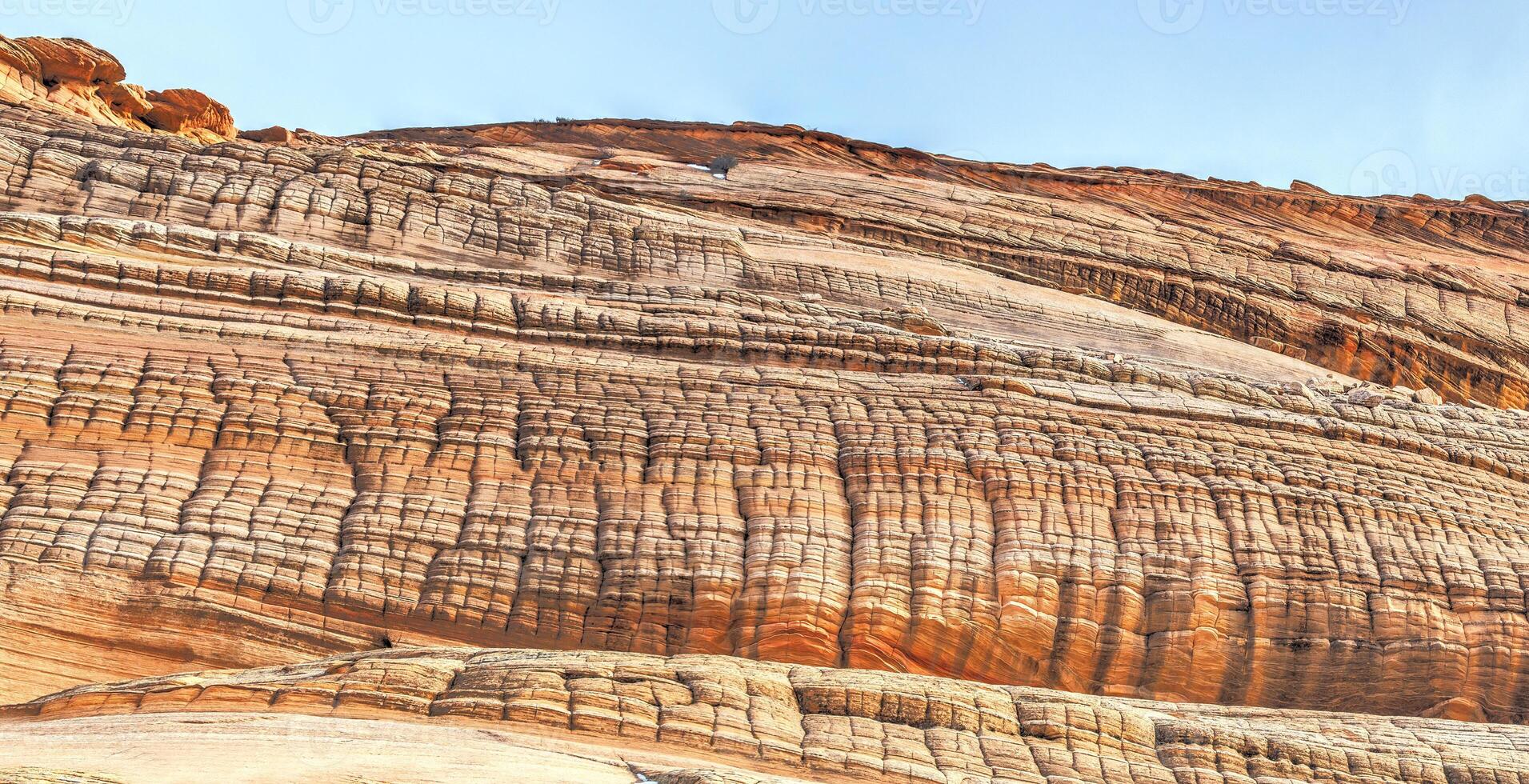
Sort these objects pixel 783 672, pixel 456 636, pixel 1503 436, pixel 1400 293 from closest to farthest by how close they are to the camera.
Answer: pixel 783 672 < pixel 456 636 < pixel 1503 436 < pixel 1400 293

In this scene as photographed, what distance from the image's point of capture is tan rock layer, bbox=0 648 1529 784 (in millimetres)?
6051

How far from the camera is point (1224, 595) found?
794cm

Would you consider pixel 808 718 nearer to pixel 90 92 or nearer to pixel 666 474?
pixel 666 474

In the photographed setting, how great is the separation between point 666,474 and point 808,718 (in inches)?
89.0

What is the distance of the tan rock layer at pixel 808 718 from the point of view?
19.9 feet

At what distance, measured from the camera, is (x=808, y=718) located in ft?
21.0

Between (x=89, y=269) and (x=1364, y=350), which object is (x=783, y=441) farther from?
(x=1364, y=350)

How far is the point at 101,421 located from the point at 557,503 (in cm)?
286

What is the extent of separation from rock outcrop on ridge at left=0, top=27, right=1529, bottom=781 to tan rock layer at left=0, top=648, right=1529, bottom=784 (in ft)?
0.19

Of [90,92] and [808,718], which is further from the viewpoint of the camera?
[90,92]

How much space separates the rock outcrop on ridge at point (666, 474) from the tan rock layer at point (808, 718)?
6 centimetres

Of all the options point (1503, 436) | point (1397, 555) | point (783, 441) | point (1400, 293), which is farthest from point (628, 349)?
point (1400, 293)

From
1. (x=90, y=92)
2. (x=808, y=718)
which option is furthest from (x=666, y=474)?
(x=90, y=92)

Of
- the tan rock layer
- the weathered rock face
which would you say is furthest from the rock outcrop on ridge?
the weathered rock face
